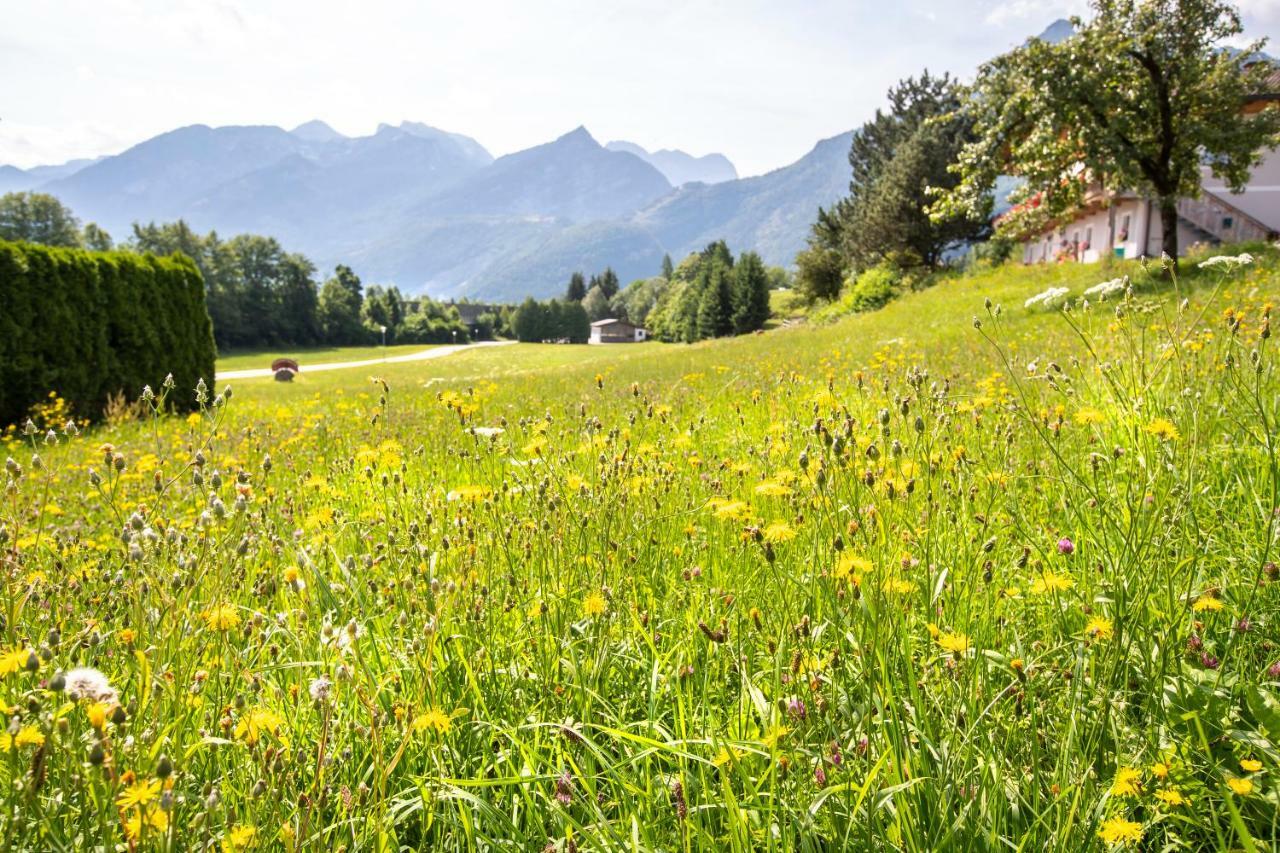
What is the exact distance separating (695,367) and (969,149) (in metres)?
11.5

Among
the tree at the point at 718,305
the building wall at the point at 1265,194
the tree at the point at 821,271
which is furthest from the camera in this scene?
the tree at the point at 718,305

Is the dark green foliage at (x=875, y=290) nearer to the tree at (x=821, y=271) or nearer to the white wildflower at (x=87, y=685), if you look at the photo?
the tree at (x=821, y=271)

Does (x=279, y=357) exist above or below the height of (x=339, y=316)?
below

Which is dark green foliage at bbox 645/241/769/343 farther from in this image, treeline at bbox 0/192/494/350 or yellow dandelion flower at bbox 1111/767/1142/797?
yellow dandelion flower at bbox 1111/767/1142/797

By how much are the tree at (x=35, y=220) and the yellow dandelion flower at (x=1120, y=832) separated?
293 feet

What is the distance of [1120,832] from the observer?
132 centimetres

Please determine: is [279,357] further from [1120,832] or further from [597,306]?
[597,306]

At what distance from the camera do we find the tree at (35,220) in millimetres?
67688

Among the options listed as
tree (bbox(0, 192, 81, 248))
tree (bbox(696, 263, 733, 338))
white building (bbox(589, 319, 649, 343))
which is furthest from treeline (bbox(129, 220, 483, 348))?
white building (bbox(589, 319, 649, 343))

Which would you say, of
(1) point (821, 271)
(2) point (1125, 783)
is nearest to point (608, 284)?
(1) point (821, 271)

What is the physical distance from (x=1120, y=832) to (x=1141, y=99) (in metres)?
20.6

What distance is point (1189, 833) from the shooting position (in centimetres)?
153

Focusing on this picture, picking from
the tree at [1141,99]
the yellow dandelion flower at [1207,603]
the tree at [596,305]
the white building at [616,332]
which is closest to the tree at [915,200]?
the tree at [1141,99]

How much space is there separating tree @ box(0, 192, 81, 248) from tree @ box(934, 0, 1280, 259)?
8398 centimetres
